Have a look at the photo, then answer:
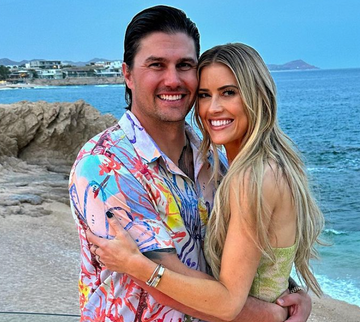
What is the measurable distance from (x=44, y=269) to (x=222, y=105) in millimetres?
6654

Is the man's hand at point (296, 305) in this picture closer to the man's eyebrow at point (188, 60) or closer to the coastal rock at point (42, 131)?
the man's eyebrow at point (188, 60)

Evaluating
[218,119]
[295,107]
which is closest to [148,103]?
[218,119]

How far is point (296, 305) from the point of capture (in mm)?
2500

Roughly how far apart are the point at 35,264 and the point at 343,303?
16.7ft

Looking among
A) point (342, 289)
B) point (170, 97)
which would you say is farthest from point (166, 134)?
point (342, 289)

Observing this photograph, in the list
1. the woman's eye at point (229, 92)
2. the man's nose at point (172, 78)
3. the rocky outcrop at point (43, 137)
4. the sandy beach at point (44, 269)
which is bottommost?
the sandy beach at point (44, 269)

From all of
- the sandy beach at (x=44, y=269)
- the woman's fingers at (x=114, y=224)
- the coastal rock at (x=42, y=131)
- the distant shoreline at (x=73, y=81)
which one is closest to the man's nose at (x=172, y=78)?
the woman's fingers at (x=114, y=224)

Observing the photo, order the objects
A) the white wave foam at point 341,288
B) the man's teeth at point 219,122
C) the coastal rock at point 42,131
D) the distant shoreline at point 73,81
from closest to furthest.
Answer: the man's teeth at point 219,122, the white wave foam at point 341,288, the coastal rock at point 42,131, the distant shoreline at point 73,81

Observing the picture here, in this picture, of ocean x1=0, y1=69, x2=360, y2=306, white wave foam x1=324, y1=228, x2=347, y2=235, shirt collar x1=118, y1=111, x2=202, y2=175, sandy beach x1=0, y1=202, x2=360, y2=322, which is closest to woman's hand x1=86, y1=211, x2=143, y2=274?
A: shirt collar x1=118, y1=111, x2=202, y2=175

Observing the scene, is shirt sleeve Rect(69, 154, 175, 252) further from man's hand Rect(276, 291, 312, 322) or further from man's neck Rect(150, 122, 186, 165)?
man's hand Rect(276, 291, 312, 322)

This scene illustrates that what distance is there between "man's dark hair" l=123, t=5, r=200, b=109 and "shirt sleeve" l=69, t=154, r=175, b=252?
2.23ft

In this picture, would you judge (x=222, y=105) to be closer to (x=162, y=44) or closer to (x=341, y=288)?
(x=162, y=44)

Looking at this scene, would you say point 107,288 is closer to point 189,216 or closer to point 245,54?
point 189,216

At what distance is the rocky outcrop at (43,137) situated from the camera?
1597 centimetres
